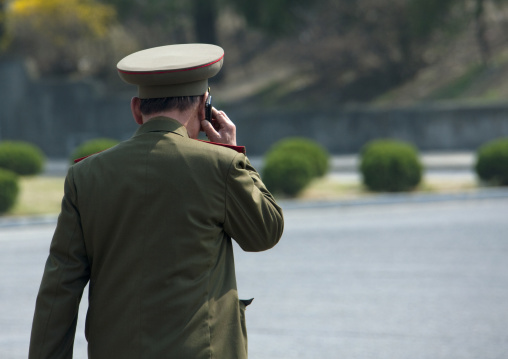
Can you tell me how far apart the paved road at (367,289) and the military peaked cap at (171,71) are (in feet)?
11.9

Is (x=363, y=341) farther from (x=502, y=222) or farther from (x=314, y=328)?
(x=502, y=222)

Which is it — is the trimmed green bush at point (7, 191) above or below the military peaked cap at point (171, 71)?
below

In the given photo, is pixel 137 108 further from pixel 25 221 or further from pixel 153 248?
pixel 25 221

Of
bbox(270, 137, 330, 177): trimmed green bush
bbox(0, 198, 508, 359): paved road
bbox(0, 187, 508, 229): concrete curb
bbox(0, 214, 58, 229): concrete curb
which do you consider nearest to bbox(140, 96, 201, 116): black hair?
bbox(0, 198, 508, 359): paved road

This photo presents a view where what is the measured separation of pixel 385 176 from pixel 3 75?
67.0 feet

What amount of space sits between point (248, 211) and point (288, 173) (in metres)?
14.3

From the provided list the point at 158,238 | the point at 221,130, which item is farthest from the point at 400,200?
the point at 158,238

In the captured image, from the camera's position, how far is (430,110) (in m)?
26.0

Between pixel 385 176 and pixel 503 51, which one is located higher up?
pixel 503 51

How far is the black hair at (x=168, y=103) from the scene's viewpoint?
2.77 m

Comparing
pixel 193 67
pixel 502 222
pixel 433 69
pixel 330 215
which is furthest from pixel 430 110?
pixel 193 67

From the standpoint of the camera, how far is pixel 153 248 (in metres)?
2.62

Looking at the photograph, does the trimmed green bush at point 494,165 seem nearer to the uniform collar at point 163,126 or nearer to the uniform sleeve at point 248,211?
the uniform sleeve at point 248,211

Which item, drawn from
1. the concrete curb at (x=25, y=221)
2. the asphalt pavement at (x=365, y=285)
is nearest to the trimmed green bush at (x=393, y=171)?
the asphalt pavement at (x=365, y=285)
